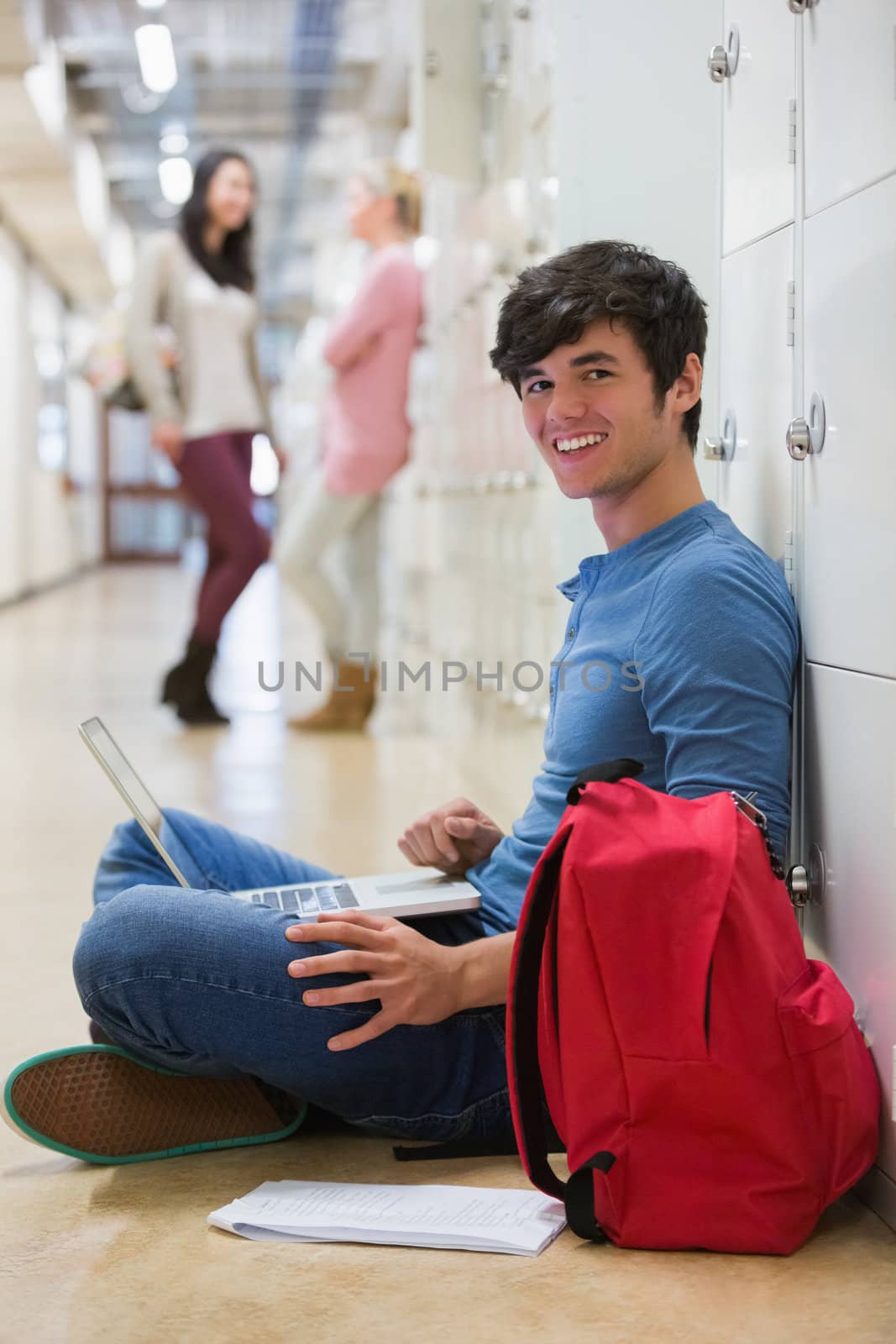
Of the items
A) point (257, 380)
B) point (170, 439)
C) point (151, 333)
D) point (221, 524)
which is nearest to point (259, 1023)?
point (221, 524)

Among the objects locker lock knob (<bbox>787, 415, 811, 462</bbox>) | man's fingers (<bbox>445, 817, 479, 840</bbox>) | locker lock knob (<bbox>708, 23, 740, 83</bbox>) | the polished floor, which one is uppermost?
locker lock knob (<bbox>708, 23, 740, 83</bbox>)

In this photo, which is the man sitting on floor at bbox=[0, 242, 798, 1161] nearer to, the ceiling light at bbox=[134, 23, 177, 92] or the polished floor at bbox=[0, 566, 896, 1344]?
the polished floor at bbox=[0, 566, 896, 1344]

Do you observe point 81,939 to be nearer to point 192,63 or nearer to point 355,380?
point 355,380

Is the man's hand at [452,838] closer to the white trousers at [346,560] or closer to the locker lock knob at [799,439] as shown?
the locker lock knob at [799,439]

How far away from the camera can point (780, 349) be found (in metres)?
1.58

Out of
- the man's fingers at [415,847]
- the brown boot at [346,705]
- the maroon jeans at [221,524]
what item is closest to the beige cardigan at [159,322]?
the maroon jeans at [221,524]

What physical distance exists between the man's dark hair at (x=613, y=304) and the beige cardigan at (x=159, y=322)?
3585 millimetres

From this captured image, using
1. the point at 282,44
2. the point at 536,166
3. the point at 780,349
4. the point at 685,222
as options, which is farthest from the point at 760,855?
the point at 282,44

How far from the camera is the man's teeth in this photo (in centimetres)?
150

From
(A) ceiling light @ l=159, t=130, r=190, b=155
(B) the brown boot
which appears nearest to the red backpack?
(B) the brown boot

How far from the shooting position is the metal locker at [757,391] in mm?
1579

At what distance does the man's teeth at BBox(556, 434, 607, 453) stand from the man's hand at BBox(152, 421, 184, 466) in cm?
356

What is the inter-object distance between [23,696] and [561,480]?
4.55 meters

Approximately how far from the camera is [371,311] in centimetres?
473
